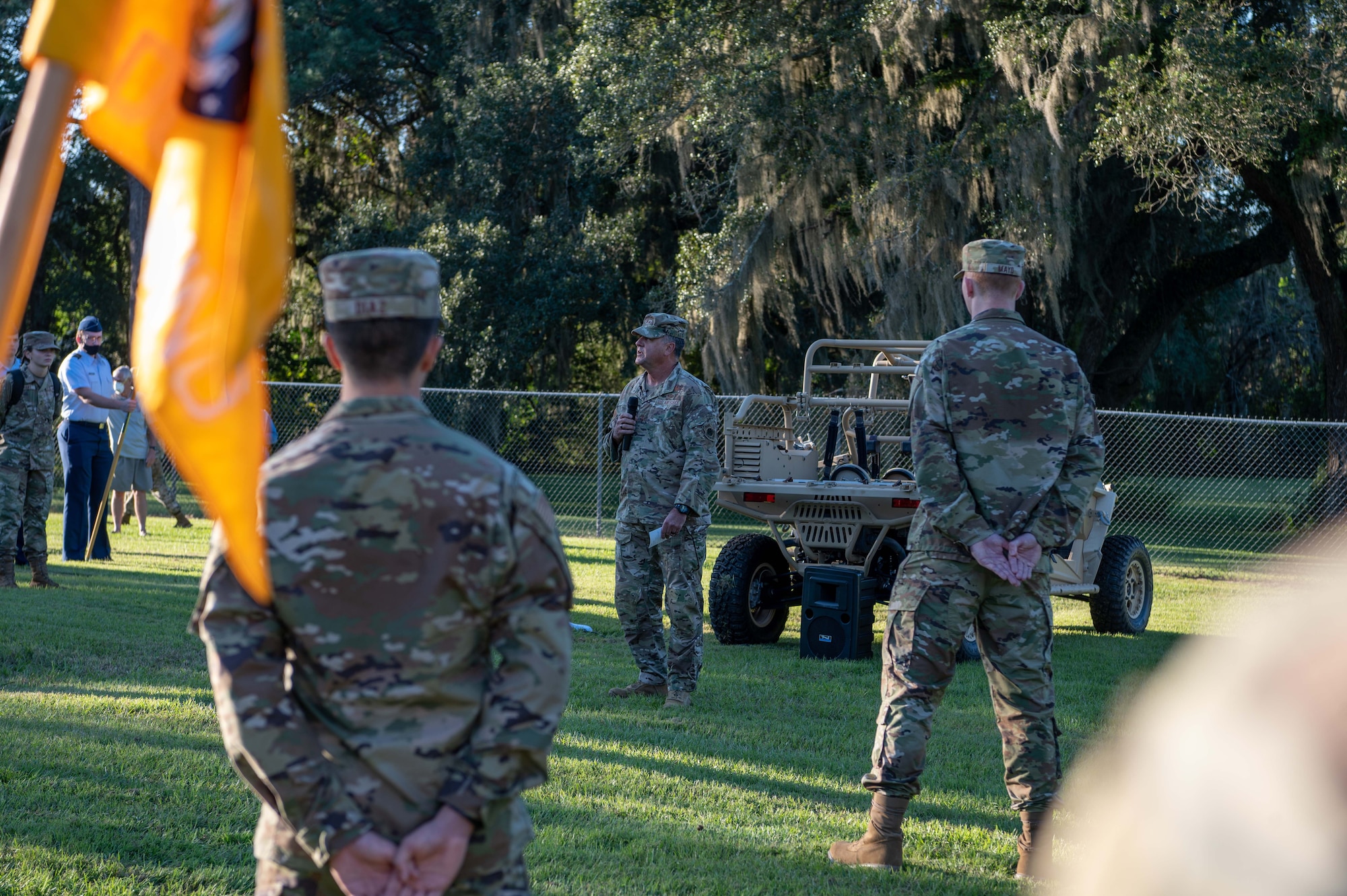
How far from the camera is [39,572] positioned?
10.2 meters

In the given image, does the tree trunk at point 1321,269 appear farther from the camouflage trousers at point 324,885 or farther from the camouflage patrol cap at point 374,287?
the camouflage trousers at point 324,885

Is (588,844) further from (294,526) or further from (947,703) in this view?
(947,703)

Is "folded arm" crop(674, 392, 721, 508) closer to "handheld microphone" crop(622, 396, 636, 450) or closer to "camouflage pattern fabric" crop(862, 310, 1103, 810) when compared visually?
"handheld microphone" crop(622, 396, 636, 450)

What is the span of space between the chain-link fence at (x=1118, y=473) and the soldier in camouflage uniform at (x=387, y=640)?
1332 centimetres

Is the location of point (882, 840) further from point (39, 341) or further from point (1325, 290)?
point (1325, 290)

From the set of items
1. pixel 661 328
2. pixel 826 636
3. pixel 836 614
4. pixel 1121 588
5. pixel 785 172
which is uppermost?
pixel 785 172

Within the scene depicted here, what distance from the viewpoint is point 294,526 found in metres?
2.21

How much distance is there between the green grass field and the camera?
448 centimetres

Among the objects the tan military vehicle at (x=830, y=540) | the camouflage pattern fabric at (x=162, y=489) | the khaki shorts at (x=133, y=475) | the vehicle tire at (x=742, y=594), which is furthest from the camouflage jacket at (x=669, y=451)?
the camouflage pattern fabric at (x=162, y=489)

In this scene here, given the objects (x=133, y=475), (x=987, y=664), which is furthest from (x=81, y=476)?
(x=987, y=664)

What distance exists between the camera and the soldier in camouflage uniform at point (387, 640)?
7.22 feet

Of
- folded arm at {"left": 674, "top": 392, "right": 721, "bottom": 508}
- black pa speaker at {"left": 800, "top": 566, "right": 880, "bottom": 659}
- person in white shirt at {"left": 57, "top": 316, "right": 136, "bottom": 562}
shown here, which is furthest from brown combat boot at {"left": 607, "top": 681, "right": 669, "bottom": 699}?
person in white shirt at {"left": 57, "top": 316, "right": 136, "bottom": 562}

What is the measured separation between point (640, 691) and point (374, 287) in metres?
5.42

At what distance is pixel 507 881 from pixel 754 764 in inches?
151
